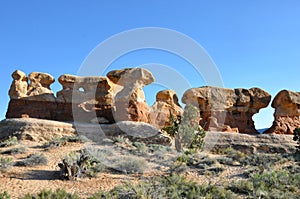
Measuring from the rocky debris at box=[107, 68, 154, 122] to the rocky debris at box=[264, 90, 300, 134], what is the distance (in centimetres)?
1108

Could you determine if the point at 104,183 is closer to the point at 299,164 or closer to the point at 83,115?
the point at 299,164

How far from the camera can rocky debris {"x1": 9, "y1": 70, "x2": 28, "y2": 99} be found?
22.5 meters

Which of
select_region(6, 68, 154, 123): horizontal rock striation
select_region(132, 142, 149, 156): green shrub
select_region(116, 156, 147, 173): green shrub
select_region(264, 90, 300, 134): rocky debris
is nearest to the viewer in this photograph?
select_region(116, 156, 147, 173): green shrub

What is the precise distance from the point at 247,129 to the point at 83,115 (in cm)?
1383

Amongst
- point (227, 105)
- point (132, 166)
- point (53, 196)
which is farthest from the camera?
point (227, 105)

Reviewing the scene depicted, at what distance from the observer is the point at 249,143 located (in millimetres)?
19156

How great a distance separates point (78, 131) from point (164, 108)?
757 cm

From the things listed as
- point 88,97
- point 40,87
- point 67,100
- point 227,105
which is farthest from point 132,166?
point 227,105

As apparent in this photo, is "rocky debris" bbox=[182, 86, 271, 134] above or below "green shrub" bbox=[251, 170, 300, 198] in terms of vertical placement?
above

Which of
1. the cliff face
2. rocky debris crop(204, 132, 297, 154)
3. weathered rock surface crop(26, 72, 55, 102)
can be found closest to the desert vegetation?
rocky debris crop(204, 132, 297, 154)

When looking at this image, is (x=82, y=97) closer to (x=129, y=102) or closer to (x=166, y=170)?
(x=129, y=102)

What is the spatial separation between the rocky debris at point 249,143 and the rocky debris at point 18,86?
1446cm

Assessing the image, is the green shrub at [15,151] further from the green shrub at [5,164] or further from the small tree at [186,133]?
the small tree at [186,133]

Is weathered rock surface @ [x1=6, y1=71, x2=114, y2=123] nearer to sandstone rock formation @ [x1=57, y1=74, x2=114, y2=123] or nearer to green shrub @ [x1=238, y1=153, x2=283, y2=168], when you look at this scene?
sandstone rock formation @ [x1=57, y1=74, x2=114, y2=123]
